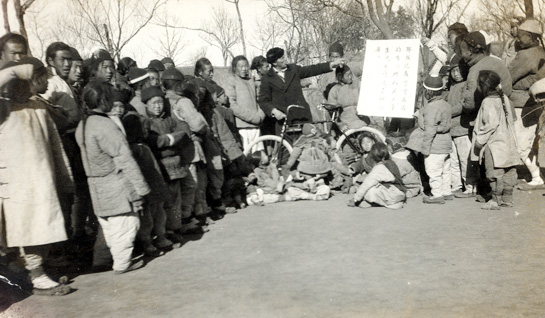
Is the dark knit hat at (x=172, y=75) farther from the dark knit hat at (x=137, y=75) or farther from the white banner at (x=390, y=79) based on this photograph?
the white banner at (x=390, y=79)

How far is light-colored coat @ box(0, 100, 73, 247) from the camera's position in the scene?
3.67 m

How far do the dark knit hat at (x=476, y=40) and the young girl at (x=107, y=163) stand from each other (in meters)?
4.79

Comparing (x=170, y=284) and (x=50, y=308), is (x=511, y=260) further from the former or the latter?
(x=50, y=308)

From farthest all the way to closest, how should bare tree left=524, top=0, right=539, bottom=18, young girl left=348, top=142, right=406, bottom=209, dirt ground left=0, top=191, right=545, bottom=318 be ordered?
1. bare tree left=524, top=0, right=539, bottom=18
2. young girl left=348, top=142, right=406, bottom=209
3. dirt ground left=0, top=191, right=545, bottom=318

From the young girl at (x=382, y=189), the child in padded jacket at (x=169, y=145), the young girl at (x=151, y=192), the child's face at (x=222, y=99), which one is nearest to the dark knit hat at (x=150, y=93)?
the child in padded jacket at (x=169, y=145)

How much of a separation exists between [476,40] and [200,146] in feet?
12.9

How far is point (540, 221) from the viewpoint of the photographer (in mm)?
5309

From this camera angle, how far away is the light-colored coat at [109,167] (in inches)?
160

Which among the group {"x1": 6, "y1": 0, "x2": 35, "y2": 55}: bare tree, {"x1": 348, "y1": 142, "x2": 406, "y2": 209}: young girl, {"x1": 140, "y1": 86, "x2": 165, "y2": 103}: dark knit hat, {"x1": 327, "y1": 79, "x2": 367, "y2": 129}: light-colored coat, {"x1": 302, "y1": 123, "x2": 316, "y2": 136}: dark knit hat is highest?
{"x1": 6, "y1": 0, "x2": 35, "y2": 55}: bare tree

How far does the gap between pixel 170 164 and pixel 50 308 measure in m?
1.86

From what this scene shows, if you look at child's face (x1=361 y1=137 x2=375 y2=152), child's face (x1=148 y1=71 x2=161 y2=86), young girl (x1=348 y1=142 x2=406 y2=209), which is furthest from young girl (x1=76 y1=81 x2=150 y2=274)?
child's face (x1=361 y1=137 x2=375 y2=152)

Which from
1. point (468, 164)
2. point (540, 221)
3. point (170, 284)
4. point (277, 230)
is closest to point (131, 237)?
point (170, 284)

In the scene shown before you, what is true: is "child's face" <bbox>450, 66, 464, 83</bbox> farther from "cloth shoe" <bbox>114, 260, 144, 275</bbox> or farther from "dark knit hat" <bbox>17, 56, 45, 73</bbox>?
"dark knit hat" <bbox>17, 56, 45, 73</bbox>

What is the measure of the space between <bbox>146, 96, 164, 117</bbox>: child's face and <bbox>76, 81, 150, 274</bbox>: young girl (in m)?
0.73
